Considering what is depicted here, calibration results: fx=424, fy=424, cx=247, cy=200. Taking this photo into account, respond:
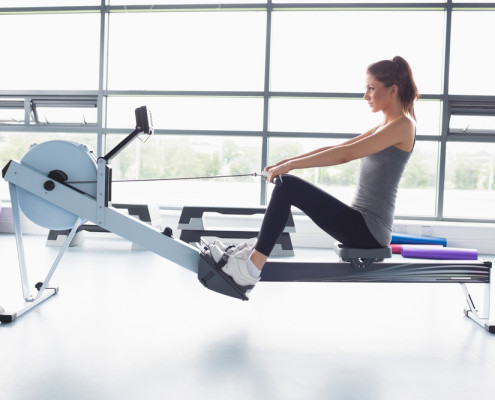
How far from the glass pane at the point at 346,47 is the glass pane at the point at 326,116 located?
15cm

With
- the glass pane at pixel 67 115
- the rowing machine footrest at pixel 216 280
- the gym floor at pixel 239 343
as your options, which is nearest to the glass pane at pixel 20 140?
the glass pane at pixel 67 115

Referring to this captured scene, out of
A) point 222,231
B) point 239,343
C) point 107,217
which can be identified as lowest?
point 239,343

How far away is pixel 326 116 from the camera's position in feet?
15.2

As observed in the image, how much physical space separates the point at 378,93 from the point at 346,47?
3.13m

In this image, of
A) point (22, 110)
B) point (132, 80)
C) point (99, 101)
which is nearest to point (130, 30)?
point (132, 80)

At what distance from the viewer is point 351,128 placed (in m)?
4.60

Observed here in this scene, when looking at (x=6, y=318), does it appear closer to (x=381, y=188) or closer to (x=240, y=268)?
(x=240, y=268)

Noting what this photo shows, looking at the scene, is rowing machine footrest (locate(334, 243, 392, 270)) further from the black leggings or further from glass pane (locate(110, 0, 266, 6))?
glass pane (locate(110, 0, 266, 6))

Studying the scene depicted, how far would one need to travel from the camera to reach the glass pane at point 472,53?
4512mm

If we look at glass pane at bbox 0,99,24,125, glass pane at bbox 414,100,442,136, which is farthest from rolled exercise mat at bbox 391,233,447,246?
glass pane at bbox 0,99,24,125

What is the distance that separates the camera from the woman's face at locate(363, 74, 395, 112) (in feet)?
5.89

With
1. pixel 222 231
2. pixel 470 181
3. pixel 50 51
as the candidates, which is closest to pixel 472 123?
pixel 470 181

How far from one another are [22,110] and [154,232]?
3.95 metres

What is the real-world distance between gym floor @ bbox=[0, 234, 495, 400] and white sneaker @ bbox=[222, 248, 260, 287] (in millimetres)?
282
